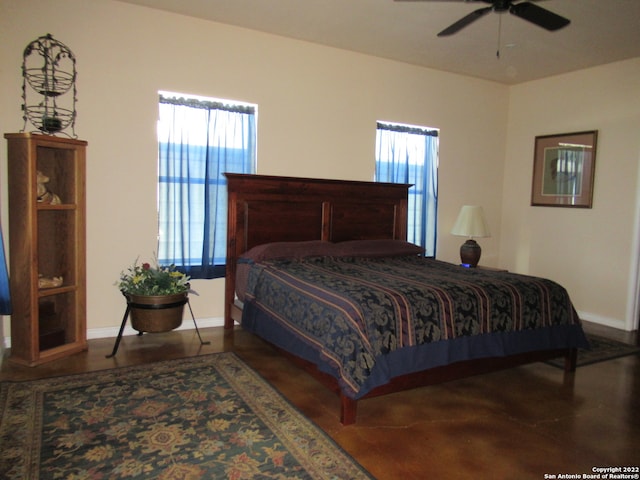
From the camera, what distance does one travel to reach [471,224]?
4.98 metres

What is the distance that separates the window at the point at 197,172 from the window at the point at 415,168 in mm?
1514

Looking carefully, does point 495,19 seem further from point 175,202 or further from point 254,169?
point 175,202

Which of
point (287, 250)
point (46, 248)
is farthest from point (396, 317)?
point (46, 248)

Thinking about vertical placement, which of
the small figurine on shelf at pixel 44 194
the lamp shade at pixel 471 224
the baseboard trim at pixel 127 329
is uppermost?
the small figurine on shelf at pixel 44 194

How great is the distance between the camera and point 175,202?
13.3ft

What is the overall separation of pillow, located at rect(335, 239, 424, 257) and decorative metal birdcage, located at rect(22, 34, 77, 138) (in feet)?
7.66

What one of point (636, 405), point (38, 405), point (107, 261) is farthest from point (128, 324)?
point (636, 405)

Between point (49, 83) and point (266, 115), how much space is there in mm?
1725

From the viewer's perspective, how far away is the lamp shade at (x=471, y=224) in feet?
16.2

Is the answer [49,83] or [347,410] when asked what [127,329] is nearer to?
[49,83]

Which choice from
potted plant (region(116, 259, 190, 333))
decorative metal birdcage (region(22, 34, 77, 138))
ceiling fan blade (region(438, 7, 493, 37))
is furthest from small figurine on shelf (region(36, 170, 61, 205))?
ceiling fan blade (region(438, 7, 493, 37))

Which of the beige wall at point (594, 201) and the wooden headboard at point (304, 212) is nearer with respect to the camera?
the wooden headboard at point (304, 212)

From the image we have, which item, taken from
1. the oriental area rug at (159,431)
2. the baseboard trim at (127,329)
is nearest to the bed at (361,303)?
the baseboard trim at (127,329)

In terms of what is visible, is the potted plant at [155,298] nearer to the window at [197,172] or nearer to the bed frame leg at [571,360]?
the window at [197,172]
